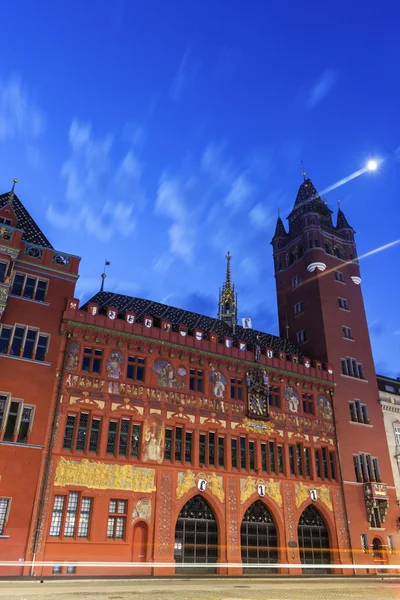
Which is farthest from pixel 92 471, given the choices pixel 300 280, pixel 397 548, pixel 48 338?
pixel 300 280

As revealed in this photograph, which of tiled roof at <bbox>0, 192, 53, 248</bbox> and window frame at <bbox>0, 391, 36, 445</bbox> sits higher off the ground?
tiled roof at <bbox>0, 192, 53, 248</bbox>

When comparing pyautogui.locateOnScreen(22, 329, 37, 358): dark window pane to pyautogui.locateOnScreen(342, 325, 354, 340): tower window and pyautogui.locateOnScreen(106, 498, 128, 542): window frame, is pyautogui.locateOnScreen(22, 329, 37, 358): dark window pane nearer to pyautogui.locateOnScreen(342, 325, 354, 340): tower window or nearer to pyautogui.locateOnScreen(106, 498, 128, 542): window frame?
pyautogui.locateOnScreen(106, 498, 128, 542): window frame

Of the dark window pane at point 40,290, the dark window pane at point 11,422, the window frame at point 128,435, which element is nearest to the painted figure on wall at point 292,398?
the window frame at point 128,435

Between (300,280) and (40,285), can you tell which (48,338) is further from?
(300,280)

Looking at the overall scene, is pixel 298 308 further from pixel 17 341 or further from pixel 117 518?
pixel 17 341

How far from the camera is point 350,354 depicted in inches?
1770

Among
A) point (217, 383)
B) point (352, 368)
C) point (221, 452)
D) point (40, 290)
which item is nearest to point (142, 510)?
point (221, 452)

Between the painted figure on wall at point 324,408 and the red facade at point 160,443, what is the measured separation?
18 centimetres

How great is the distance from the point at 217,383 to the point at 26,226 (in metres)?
17.7

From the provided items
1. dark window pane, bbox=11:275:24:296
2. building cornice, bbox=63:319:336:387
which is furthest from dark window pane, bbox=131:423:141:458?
dark window pane, bbox=11:275:24:296

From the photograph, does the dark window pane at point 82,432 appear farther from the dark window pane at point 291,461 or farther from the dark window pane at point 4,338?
the dark window pane at point 291,461

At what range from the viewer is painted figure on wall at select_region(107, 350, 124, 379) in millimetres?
31000

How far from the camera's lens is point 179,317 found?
40500 mm

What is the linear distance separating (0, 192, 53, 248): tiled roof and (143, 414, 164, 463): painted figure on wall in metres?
13.9
